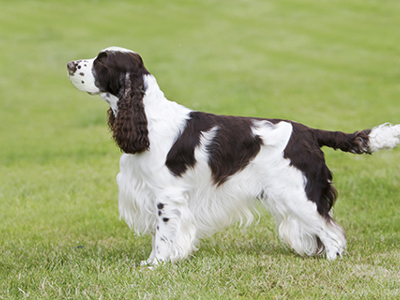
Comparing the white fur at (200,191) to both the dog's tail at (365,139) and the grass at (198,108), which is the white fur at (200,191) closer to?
the grass at (198,108)

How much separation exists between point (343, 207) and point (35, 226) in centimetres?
384

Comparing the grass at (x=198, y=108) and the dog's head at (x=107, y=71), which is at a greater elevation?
the dog's head at (x=107, y=71)

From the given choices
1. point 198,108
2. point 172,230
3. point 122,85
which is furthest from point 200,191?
point 198,108

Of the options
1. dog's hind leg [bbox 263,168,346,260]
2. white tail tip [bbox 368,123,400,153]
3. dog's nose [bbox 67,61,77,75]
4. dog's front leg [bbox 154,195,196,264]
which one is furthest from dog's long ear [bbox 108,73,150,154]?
white tail tip [bbox 368,123,400,153]

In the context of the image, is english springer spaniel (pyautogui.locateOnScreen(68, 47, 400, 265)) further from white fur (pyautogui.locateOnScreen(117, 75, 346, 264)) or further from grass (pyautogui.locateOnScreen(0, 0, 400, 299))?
grass (pyautogui.locateOnScreen(0, 0, 400, 299))

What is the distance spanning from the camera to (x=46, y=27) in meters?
22.2

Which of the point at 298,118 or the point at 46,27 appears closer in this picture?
A: the point at 298,118

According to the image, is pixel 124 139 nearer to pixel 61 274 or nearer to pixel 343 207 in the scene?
pixel 61 274

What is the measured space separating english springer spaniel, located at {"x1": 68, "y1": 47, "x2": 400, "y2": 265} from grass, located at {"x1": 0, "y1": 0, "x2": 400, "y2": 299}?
1.12 feet

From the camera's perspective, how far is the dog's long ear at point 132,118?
4613mm

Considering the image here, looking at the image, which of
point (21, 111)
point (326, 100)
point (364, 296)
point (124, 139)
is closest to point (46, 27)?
point (21, 111)

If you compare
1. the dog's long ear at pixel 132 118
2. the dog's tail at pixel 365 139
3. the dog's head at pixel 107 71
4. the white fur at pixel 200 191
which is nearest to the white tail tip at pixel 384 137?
the dog's tail at pixel 365 139

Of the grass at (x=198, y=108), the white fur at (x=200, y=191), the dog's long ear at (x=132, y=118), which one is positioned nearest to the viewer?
the grass at (x=198, y=108)

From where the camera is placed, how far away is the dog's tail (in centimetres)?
479
